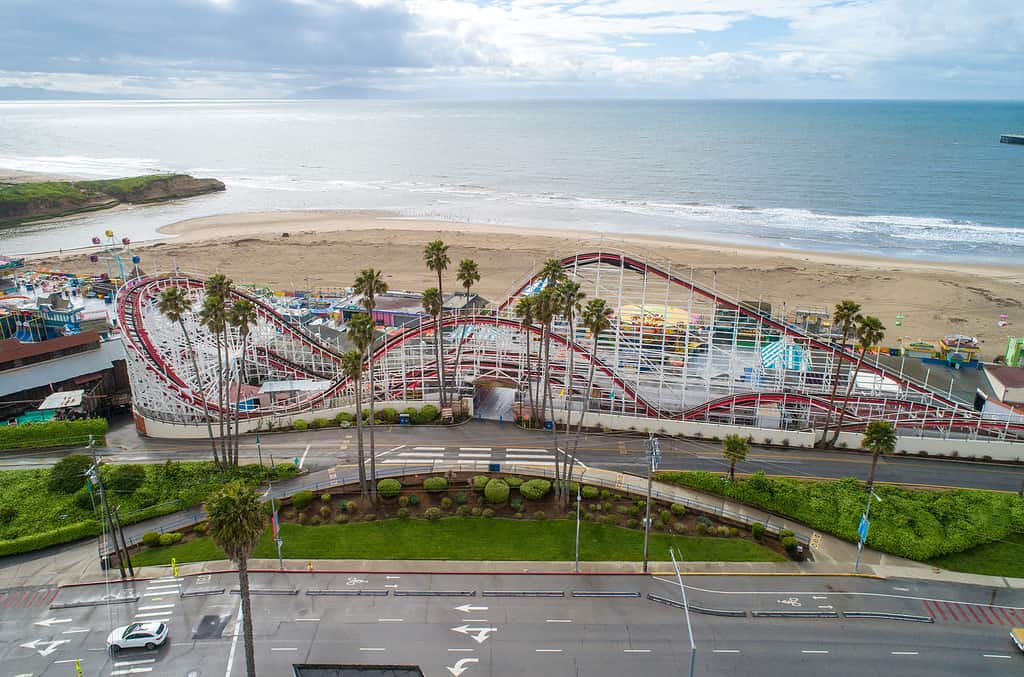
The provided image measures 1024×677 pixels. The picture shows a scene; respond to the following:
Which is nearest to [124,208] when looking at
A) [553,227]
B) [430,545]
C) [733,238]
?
[553,227]

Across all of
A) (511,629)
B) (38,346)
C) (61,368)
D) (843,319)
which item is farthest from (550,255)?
(511,629)

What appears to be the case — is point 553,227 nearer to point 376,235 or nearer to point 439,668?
point 376,235

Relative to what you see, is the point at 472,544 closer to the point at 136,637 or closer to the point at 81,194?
the point at 136,637

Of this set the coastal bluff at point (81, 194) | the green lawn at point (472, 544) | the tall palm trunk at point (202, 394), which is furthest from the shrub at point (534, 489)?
the coastal bluff at point (81, 194)

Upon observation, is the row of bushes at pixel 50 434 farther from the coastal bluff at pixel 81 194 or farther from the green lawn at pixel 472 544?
the coastal bluff at pixel 81 194

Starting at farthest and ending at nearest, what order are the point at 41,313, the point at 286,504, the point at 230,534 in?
the point at 41,313, the point at 286,504, the point at 230,534

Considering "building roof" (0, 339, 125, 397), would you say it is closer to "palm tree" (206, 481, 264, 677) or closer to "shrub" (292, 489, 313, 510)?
"shrub" (292, 489, 313, 510)
